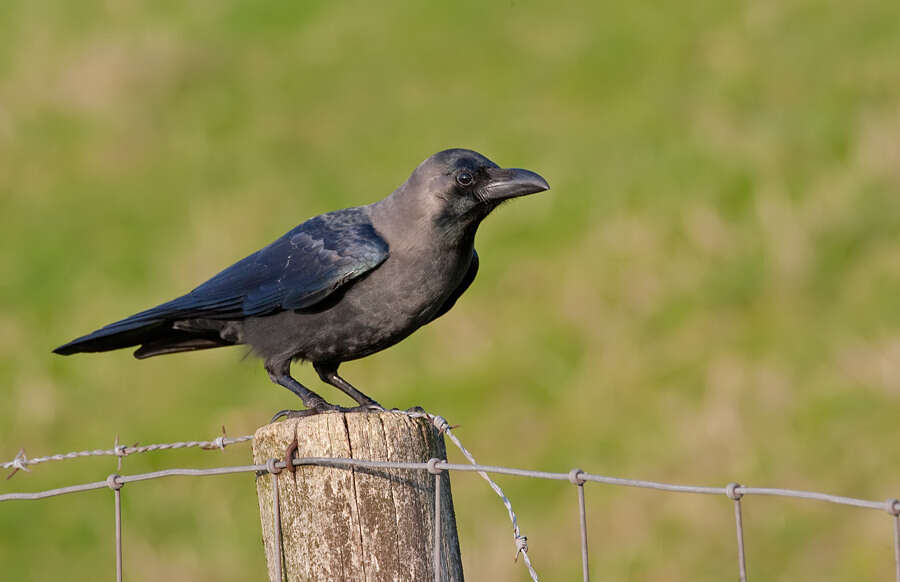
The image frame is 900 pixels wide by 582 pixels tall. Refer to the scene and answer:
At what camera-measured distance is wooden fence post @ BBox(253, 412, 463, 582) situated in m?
3.28

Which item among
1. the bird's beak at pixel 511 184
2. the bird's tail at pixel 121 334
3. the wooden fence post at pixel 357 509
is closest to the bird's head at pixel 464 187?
the bird's beak at pixel 511 184

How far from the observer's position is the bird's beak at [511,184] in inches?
196

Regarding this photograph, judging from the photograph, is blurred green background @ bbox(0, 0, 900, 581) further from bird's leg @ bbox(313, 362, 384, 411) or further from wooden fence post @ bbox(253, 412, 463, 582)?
wooden fence post @ bbox(253, 412, 463, 582)

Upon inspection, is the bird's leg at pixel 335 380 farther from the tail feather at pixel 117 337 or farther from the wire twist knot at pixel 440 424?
the wire twist knot at pixel 440 424

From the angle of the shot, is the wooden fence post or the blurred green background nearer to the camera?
the wooden fence post

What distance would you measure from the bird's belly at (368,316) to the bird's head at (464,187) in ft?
0.77

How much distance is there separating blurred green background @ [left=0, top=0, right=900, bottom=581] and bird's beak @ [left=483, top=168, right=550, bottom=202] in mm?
3626

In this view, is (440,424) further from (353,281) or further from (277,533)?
(353,281)

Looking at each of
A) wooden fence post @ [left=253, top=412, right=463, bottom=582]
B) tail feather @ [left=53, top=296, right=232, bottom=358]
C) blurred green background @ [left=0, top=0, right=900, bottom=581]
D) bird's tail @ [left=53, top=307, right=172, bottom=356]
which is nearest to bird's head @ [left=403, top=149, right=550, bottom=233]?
tail feather @ [left=53, top=296, right=232, bottom=358]

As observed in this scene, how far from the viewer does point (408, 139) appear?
528 inches

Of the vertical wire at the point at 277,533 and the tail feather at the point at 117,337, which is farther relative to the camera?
the tail feather at the point at 117,337

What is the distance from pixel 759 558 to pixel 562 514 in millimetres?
1570

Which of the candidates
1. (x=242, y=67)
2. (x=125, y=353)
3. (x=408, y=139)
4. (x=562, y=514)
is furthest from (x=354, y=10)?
(x=562, y=514)

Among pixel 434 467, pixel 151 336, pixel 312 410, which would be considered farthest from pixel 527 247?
pixel 434 467
